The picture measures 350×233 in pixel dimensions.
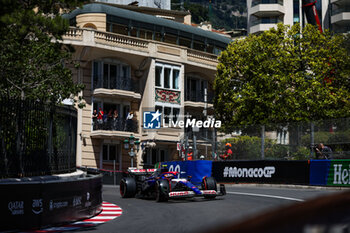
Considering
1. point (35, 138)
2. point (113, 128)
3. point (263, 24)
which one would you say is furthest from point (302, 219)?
point (263, 24)

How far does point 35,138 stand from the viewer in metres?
13.1

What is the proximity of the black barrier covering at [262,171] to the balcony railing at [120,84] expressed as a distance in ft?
46.8

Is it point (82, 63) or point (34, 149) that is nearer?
point (34, 149)

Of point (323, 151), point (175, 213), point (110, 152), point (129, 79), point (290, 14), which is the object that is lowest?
point (175, 213)

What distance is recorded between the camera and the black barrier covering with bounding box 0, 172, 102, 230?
9523 mm

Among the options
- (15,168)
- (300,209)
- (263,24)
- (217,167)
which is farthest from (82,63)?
(300,209)

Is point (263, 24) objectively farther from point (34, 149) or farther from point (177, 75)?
point (34, 149)

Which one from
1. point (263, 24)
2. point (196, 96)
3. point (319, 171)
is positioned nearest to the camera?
point (319, 171)

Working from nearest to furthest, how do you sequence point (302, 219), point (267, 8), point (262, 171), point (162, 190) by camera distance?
1. point (302, 219)
2. point (162, 190)
3. point (262, 171)
4. point (267, 8)

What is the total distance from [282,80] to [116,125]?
1254 cm

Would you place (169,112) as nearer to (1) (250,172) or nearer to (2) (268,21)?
(1) (250,172)

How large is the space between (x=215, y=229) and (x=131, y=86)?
3815 centimetres

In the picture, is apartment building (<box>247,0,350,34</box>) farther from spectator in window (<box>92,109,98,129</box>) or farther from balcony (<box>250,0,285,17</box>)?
spectator in window (<box>92,109,98,129</box>)

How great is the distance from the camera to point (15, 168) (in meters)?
12.0
